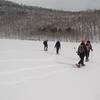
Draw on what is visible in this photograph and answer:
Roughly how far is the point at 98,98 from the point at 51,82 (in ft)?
9.88

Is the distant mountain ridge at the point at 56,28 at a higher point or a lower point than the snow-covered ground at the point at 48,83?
higher

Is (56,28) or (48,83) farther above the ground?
(56,28)

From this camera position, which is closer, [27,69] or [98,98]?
[98,98]

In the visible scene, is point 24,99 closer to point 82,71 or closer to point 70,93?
point 70,93

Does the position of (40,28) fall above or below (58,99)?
above

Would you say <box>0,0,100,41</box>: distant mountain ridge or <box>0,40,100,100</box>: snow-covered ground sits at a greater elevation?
<box>0,0,100,41</box>: distant mountain ridge

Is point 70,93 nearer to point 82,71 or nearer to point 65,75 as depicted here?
point 65,75

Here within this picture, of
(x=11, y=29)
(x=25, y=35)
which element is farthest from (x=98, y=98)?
(x=11, y=29)

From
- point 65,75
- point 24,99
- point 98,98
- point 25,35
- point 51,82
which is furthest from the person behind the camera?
point 25,35

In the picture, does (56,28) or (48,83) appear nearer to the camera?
(48,83)

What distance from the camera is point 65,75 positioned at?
15781 millimetres

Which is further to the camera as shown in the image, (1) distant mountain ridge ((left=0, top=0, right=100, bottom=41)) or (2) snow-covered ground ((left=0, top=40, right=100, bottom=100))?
(1) distant mountain ridge ((left=0, top=0, right=100, bottom=41))

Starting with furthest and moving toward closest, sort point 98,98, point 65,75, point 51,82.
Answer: point 65,75 → point 51,82 → point 98,98

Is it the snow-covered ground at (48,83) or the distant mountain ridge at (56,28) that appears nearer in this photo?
the snow-covered ground at (48,83)
